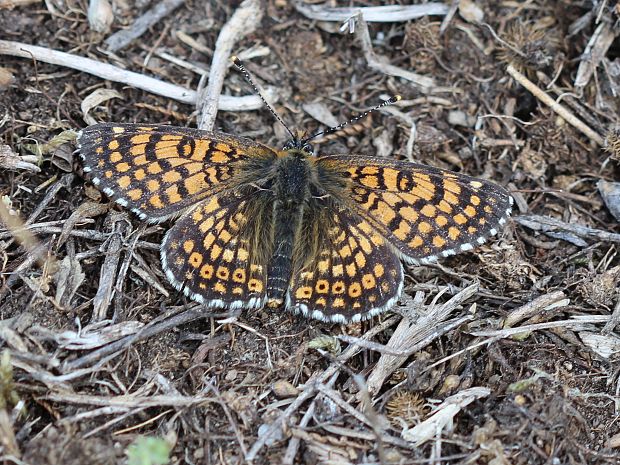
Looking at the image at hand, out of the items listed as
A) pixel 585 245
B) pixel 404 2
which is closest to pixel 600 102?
pixel 585 245

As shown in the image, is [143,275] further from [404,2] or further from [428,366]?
[404,2]

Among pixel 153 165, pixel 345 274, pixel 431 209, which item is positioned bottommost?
pixel 345 274

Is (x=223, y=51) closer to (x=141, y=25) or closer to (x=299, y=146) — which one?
(x=141, y=25)

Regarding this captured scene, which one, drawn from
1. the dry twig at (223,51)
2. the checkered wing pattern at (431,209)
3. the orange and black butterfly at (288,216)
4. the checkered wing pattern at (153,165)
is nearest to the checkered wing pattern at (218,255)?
the orange and black butterfly at (288,216)

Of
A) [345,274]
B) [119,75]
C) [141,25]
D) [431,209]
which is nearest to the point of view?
[345,274]

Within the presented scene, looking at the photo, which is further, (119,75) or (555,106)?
(555,106)

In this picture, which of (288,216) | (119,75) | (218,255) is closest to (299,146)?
(288,216)
